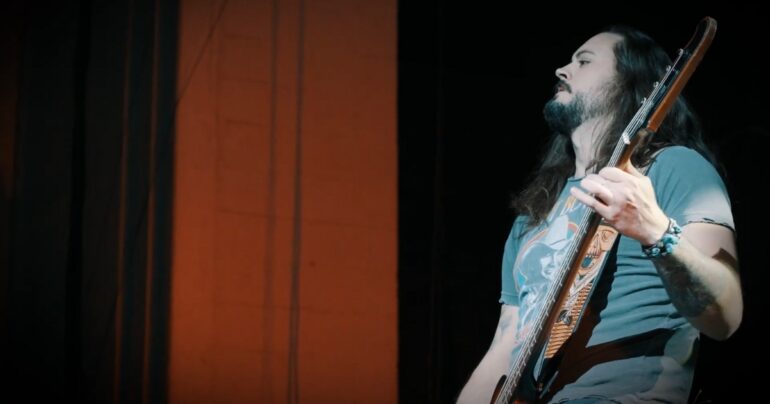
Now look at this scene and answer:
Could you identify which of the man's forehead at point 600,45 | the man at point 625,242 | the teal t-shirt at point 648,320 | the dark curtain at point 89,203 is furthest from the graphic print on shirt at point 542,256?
the dark curtain at point 89,203

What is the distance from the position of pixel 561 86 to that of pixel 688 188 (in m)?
0.58

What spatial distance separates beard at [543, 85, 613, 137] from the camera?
2.89 meters

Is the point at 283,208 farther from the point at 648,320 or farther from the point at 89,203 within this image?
the point at 648,320

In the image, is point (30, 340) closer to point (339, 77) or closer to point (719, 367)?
point (339, 77)

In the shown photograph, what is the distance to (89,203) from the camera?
118 inches

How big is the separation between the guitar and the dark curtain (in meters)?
0.98

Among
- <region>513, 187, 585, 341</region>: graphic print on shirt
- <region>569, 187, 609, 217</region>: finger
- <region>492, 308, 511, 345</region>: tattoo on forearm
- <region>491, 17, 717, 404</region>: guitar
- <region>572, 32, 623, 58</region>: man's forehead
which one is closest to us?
<region>569, 187, 609, 217</region>: finger

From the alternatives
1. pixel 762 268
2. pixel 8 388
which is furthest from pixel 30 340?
pixel 762 268

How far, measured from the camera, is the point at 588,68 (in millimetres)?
2967

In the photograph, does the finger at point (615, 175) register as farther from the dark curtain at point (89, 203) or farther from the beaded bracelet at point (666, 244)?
the dark curtain at point (89, 203)

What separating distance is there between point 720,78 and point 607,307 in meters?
0.87

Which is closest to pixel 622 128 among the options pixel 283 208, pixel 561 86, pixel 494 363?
pixel 561 86

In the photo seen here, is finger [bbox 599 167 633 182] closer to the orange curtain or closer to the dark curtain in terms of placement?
the orange curtain

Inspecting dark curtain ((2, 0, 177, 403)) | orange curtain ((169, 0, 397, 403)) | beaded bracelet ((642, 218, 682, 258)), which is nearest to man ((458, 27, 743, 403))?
beaded bracelet ((642, 218, 682, 258))
